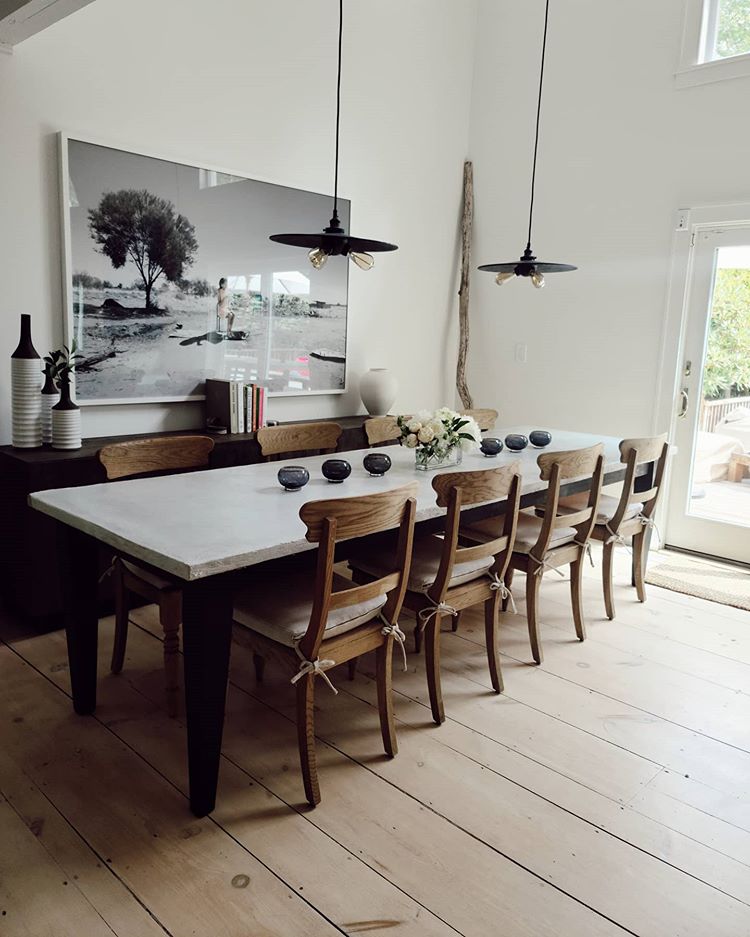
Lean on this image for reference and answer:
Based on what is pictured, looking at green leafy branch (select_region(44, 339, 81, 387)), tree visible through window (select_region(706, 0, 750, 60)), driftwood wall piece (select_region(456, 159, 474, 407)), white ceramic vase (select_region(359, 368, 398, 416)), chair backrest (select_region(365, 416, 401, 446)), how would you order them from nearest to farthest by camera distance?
green leafy branch (select_region(44, 339, 81, 387))
chair backrest (select_region(365, 416, 401, 446))
tree visible through window (select_region(706, 0, 750, 60))
white ceramic vase (select_region(359, 368, 398, 416))
driftwood wall piece (select_region(456, 159, 474, 407))

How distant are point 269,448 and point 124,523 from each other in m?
1.27

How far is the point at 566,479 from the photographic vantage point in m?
2.87

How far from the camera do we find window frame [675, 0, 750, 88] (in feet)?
13.4

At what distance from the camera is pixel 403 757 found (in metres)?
2.26

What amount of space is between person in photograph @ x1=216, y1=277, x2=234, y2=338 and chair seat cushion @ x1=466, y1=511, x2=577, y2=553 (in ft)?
5.55

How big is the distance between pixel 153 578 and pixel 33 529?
0.84 meters

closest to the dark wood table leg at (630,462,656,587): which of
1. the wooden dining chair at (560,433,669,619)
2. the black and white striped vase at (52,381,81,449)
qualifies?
the wooden dining chair at (560,433,669,619)

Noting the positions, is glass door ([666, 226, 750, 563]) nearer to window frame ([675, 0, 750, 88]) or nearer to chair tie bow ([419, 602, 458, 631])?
window frame ([675, 0, 750, 88])

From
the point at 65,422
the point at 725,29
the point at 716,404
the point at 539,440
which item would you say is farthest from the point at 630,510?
the point at 725,29

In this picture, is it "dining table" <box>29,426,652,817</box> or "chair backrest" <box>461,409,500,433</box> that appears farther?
"chair backrest" <box>461,409,500,433</box>

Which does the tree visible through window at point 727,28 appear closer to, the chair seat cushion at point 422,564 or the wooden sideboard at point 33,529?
the chair seat cushion at point 422,564

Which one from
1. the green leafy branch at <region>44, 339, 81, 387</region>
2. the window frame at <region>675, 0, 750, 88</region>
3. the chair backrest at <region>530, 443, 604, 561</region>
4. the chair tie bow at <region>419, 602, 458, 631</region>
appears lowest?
the chair tie bow at <region>419, 602, 458, 631</region>

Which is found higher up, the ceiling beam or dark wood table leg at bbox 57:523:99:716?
the ceiling beam

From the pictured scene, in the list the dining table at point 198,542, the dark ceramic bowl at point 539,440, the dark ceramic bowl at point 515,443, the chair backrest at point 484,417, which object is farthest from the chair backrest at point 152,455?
the chair backrest at point 484,417
